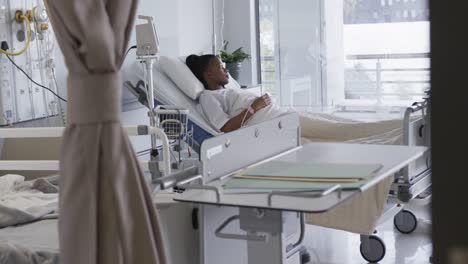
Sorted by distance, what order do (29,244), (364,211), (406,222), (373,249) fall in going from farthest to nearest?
(406,222)
(373,249)
(364,211)
(29,244)

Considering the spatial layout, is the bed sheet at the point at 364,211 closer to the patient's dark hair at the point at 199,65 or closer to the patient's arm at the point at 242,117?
the patient's arm at the point at 242,117

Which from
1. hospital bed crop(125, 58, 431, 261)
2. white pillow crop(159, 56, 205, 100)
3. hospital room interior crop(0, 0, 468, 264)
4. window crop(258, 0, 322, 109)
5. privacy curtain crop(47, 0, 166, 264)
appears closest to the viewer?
hospital room interior crop(0, 0, 468, 264)

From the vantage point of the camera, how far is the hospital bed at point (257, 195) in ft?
5.81

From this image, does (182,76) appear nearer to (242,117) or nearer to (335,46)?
(242,117)

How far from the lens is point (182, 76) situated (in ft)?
15.1

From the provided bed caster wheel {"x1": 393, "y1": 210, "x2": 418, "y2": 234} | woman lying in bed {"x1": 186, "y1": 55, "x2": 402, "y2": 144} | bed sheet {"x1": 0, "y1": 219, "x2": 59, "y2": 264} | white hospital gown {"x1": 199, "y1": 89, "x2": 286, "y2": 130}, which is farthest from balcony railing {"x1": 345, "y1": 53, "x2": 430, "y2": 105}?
bed sheet {"x1": 0, "y1": 219, "x2": 59, "y2": 264}

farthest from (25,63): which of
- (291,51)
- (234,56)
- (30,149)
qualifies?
(291,51)

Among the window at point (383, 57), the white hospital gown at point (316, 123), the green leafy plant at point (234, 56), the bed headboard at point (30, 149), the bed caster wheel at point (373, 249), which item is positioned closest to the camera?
the bed headboard at point (30, 149)

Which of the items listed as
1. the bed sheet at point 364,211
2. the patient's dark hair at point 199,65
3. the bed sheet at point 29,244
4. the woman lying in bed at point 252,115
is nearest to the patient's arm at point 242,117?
the woman lying in bed at point 252,115

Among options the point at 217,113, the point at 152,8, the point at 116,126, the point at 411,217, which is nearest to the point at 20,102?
the point at 217,113

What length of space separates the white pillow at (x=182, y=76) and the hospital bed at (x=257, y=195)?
2022 mm

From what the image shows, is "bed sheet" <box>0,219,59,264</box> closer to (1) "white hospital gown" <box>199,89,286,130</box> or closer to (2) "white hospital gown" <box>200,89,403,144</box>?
(2) "white hospital gown" <box>200,89,403,144</box>

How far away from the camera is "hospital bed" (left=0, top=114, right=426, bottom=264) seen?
177 cm

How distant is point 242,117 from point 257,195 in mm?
2573
